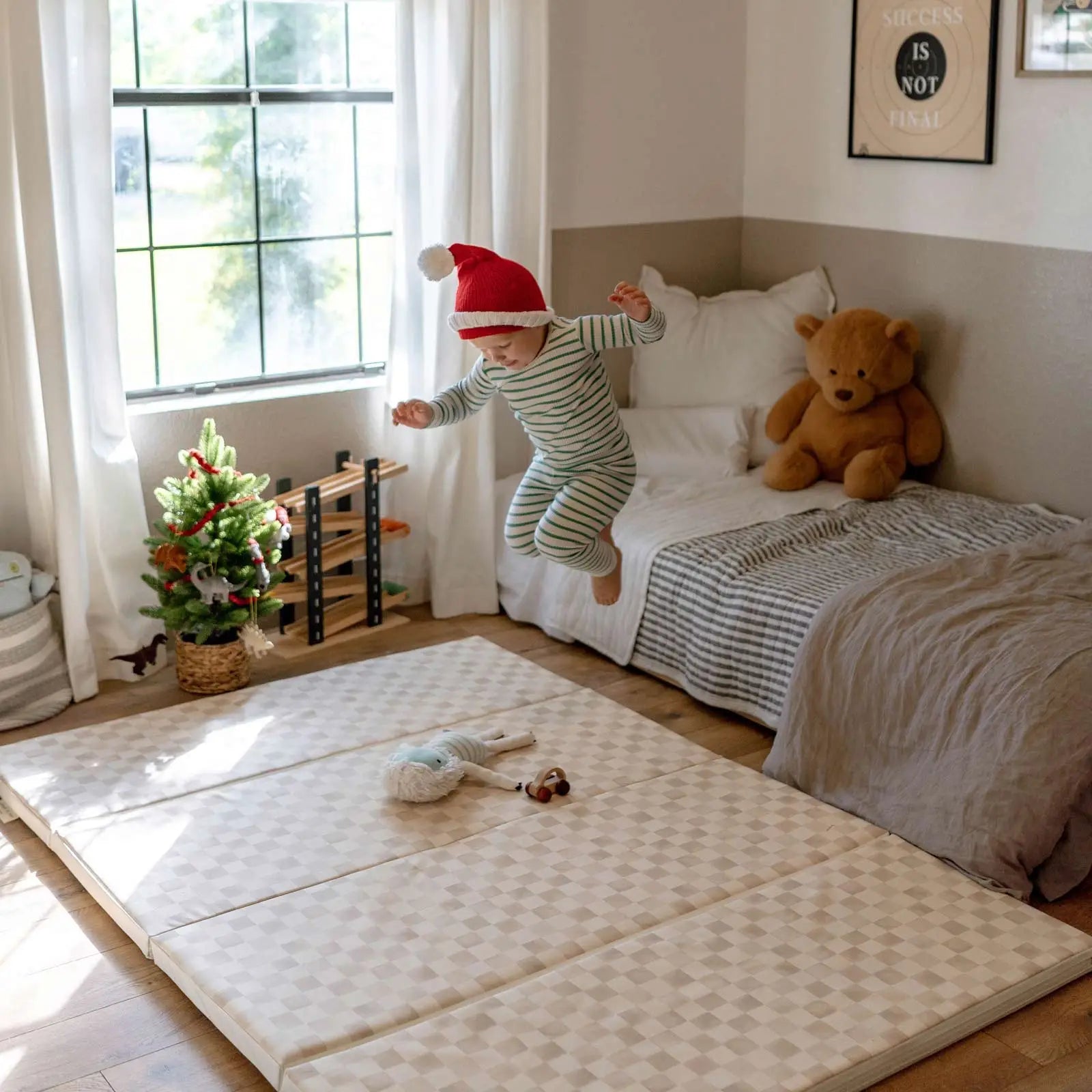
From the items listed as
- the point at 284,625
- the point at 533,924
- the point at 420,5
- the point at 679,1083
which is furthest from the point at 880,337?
the point at 679,1083

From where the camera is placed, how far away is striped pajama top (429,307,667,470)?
2650 millimetres

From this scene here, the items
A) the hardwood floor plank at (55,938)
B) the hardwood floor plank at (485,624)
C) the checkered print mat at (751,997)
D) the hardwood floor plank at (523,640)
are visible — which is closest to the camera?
the checkered print mat at (751,997)

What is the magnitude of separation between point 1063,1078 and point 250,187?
113 inches

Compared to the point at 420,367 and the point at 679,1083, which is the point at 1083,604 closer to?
the point at 679,1083

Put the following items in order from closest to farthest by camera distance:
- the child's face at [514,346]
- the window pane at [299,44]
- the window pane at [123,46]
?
the child's face at [514,346], the window pane at [123,46], the window pane at [299,44]

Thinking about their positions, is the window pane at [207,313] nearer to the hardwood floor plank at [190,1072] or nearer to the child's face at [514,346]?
the child's face at [514,346]

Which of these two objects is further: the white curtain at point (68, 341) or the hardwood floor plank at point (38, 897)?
the white curtain at point (68, 341)

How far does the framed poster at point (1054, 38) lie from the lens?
132 inches

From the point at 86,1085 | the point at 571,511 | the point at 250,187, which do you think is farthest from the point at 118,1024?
the point at 250,187

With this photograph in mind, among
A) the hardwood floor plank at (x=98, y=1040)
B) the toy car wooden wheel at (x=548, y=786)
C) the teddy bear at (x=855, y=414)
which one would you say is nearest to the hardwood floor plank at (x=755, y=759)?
the toy car wooden wheel at (x=548, y=786)

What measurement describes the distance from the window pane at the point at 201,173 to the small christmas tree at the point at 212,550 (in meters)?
0.61

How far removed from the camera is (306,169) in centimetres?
383

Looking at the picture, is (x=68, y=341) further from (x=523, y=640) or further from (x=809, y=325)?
(x=809, y=325)

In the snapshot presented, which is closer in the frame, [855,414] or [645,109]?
[855,414]
